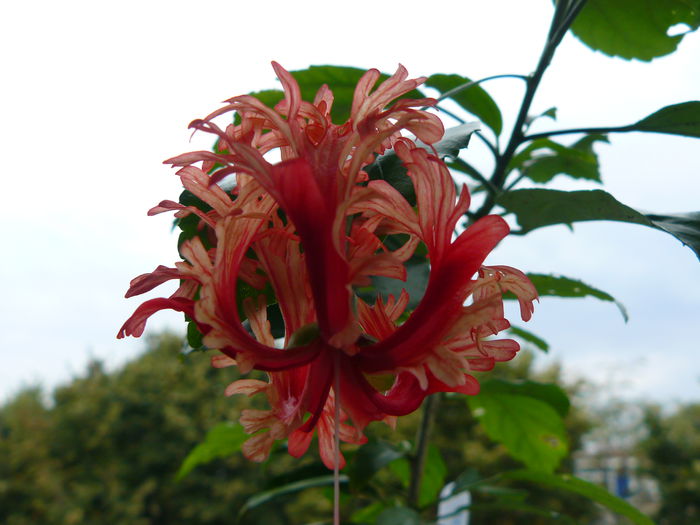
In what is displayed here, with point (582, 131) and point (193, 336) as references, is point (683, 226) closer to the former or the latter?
point (582, 131)

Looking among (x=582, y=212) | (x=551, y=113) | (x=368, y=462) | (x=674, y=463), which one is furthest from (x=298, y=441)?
(x=674, y=463)

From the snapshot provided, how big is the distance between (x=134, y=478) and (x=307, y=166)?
984 cm

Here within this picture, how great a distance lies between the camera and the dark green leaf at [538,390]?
98 cm

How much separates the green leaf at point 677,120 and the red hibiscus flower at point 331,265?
15.8 inches

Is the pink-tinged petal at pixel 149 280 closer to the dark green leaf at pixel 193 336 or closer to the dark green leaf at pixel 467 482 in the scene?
the dark green leaf at pixel 193 336

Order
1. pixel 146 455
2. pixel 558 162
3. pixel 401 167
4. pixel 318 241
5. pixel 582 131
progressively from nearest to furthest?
pixel 318 241 < pixel 401 167 < pixel 582 131 < pixel 558 162 < pixel 146 455

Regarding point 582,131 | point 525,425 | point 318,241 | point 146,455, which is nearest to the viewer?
point 318,241

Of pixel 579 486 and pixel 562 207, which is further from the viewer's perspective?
pixel 579 486

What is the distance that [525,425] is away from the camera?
1.15 m

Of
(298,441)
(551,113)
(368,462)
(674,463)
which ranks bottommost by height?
(674,463)

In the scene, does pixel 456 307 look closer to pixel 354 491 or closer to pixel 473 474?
pixel 354 491

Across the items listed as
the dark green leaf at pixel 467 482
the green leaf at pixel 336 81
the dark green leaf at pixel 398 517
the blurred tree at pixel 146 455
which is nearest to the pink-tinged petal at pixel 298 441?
the dark green leaf at pixel 398 517

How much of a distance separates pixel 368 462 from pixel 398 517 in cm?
11

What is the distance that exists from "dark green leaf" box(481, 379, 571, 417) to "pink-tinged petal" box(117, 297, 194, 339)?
760mm
